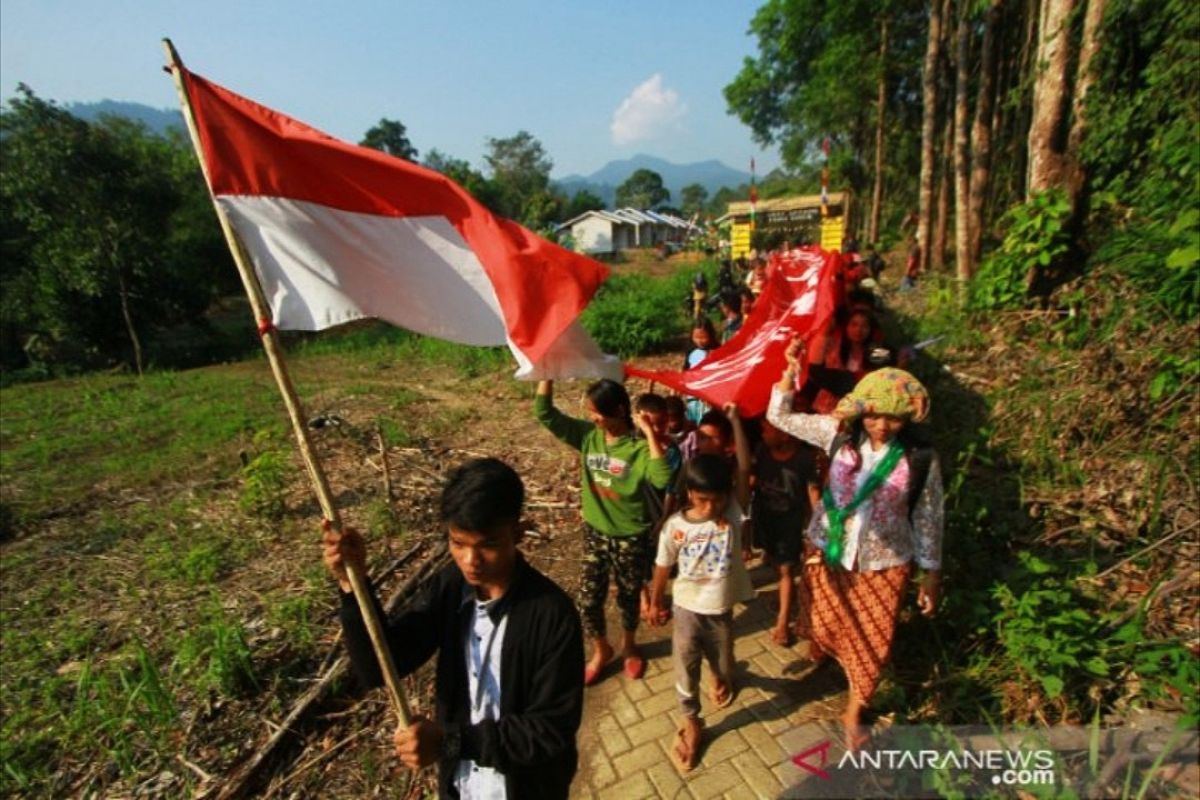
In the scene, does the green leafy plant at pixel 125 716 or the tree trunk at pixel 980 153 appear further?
the tree trunk at pixel 980 153

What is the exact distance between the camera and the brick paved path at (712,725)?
293cm

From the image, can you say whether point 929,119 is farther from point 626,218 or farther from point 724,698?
point 626,218

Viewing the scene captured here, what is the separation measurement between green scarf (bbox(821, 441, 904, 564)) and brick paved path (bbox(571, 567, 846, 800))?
1.02 meters

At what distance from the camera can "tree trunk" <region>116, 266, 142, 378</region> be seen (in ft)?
61.8

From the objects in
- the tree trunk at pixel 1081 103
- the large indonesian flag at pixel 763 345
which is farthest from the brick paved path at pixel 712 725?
the tree trunk at pixel 1081 103

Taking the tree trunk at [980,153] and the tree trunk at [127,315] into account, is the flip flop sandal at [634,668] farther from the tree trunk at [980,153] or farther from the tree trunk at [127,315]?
the tree trunk at [127,315]

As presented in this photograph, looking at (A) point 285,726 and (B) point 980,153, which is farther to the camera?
(B) point 980,153

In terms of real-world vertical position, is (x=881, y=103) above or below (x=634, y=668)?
above

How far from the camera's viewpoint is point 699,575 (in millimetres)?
2895

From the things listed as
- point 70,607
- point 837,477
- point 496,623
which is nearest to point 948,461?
point 837,477

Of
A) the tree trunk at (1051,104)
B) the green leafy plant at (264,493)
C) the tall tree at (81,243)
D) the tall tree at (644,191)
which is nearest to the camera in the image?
the green leafy plant at (264,493)

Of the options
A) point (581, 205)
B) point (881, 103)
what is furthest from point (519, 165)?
point (881, 103)

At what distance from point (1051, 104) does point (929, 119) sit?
750 centimetres

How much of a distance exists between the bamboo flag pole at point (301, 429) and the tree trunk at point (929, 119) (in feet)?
49.1
